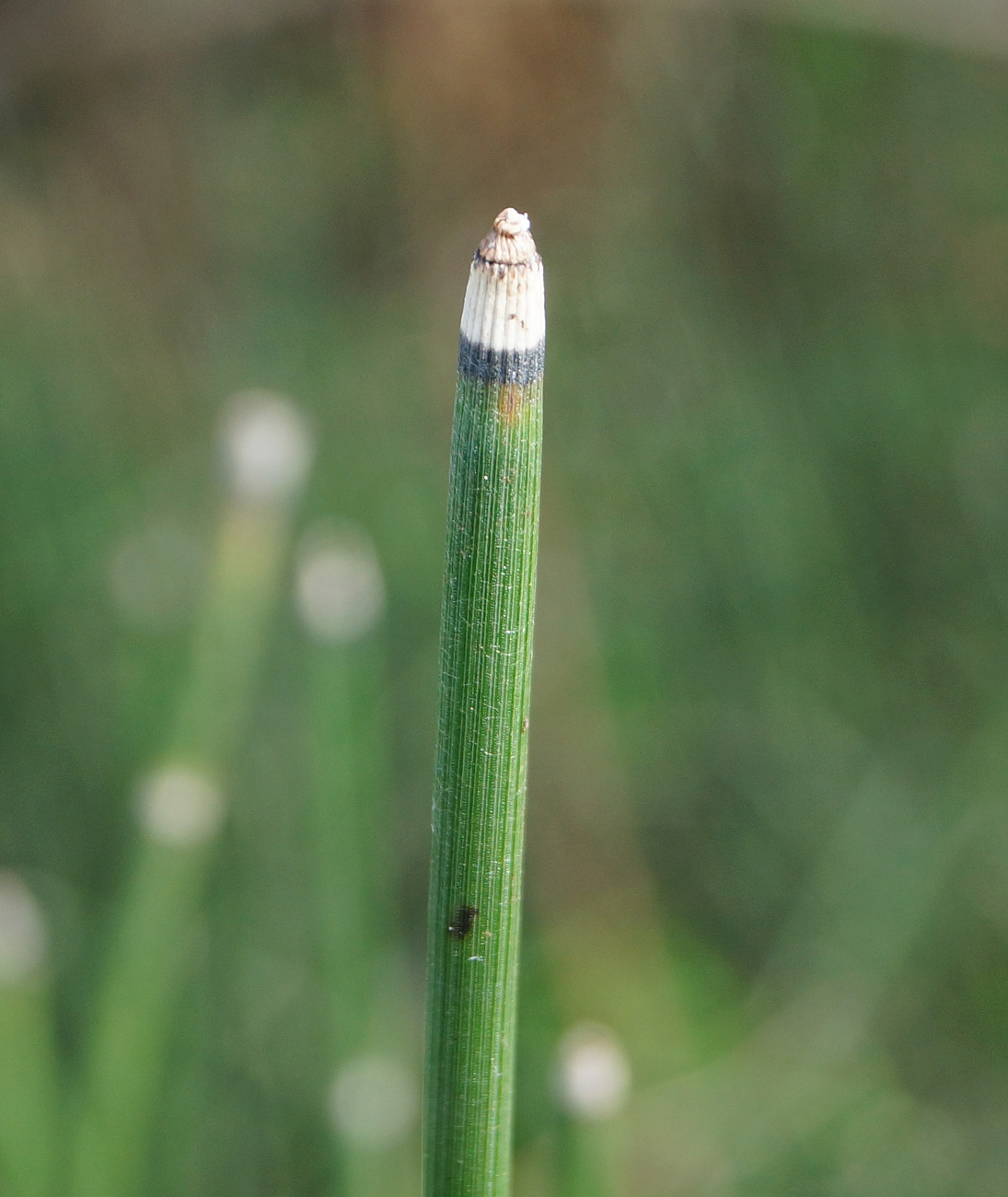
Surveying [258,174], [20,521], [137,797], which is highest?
[258,174]

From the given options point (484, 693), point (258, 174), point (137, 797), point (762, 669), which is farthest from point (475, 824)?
point (258, 174)

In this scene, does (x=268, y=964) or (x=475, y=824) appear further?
(x=268, y=964)

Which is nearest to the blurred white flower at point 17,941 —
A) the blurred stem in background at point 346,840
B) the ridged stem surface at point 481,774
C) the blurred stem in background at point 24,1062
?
the blurred stem in background at point 24,1062

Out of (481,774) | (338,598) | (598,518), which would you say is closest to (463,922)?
(481,774)

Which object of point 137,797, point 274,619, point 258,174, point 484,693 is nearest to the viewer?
point 484,693

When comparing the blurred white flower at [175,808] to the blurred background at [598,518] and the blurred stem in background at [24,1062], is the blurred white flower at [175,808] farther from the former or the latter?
the blurred background at [598,518]

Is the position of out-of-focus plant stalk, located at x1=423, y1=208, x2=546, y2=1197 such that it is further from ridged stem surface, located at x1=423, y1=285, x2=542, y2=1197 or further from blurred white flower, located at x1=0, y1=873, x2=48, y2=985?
blurred white flower, located at x1=0, y1=873, x2=48, y2=985

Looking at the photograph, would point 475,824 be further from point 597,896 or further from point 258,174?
point 258,174

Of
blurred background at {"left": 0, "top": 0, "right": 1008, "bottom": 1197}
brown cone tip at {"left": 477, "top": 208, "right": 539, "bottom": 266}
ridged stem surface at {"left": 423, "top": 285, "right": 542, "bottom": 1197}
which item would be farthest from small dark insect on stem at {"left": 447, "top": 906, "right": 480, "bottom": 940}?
blurred background at {"left": 0, "top": 0, "right": 1008, "bottom": 1197}

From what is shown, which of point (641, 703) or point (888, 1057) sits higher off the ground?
point (641, 703)
